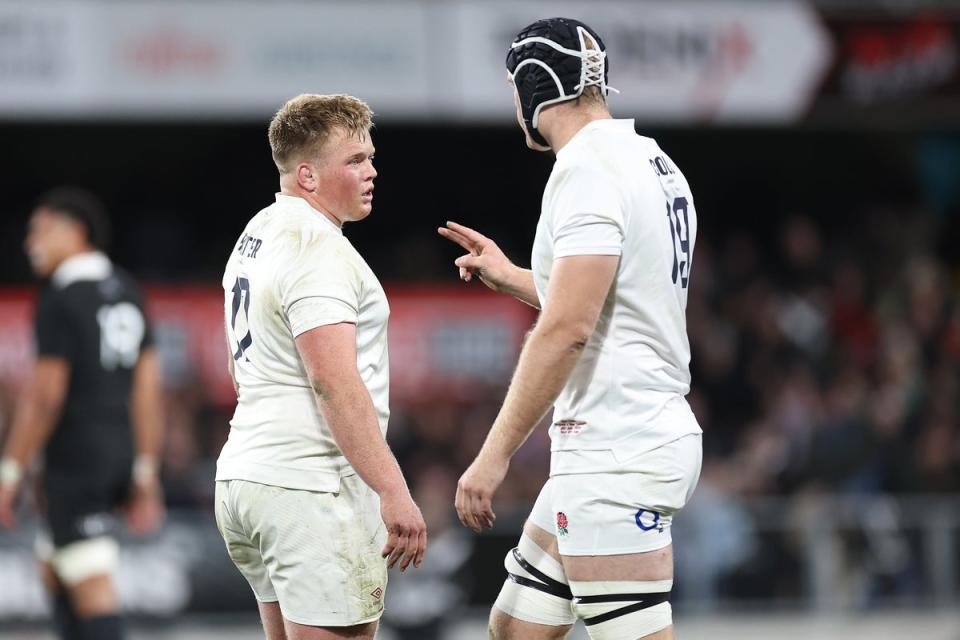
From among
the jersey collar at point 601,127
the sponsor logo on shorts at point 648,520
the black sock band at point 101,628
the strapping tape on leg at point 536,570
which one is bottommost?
the black sock band at point 101,628

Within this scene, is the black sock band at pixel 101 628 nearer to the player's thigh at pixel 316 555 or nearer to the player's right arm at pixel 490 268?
the player's thigh at pixel 316 555

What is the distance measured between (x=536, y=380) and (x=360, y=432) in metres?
0.48

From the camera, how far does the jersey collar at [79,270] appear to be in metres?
7.01

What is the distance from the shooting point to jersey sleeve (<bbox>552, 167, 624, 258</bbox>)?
3.99 m

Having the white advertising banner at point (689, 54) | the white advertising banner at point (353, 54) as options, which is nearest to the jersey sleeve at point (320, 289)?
the white advertising banner at point (353, 54)

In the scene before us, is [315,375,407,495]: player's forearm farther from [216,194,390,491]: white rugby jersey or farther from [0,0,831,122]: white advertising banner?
[0,0,831,122]: white advertising banner

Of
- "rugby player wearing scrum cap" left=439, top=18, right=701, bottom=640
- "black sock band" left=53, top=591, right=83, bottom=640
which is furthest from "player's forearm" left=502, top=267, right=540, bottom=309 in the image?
"black sock band" left=53, top=591, right=83, bottom=640

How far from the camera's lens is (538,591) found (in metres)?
4.47

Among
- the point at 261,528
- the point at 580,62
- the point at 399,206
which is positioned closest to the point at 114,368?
the point at 261,528

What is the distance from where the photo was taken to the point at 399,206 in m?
16.1

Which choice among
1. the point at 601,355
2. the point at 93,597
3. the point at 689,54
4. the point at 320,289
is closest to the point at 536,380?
the point at 601,355

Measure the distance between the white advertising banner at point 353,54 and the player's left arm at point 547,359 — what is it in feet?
27.6

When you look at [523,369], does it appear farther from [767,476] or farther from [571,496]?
[767,476]

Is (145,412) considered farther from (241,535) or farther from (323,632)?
(323,632)
